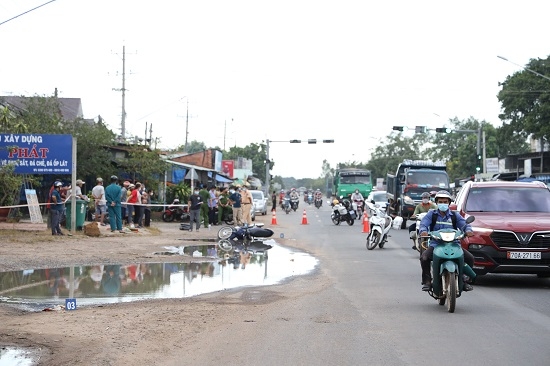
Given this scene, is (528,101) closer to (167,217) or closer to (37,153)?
(167,217)

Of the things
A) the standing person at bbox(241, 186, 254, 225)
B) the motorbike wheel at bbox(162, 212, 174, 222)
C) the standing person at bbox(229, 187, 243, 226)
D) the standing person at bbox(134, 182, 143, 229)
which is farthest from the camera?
the motorbike wheel at bbox(162, 212, 174, 222)

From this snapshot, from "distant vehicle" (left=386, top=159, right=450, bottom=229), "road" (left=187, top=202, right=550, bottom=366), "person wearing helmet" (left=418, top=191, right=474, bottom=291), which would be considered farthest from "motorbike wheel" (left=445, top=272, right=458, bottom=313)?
"distant vehicle" (left=386, top=159, right=450, bottom=229)

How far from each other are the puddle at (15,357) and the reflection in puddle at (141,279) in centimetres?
301

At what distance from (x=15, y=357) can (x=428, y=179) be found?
1192 inches

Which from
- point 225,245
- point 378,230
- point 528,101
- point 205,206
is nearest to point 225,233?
point 225,245

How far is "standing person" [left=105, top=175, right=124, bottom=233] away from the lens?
79.2 feet

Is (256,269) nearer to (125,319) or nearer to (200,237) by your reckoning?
(125,319)

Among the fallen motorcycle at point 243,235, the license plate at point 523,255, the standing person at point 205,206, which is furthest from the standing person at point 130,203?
the license plate at point 523,255

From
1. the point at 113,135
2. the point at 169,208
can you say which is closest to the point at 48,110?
the point at 113,135

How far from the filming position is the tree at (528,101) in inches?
2212

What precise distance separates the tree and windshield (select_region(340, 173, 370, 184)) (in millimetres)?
11741

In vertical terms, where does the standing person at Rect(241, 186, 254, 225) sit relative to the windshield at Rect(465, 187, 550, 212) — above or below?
below

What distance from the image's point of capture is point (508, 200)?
14859 mm

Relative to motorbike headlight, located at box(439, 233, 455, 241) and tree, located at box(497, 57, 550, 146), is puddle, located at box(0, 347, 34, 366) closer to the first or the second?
motorbike headlight, located at box(439, 233, 455, 241)
